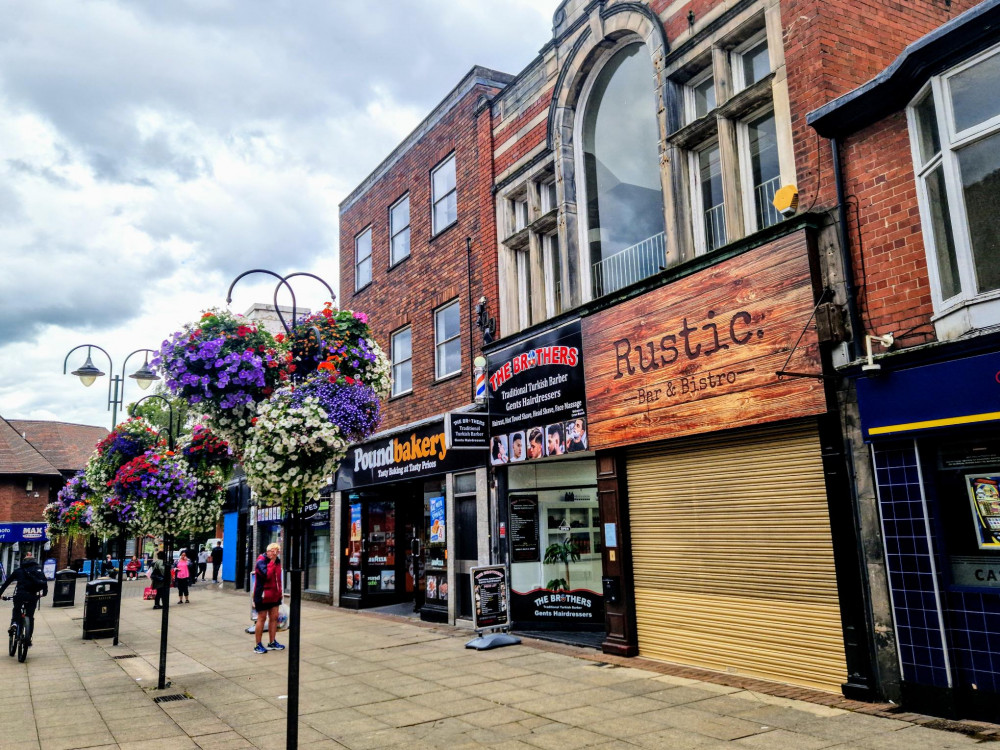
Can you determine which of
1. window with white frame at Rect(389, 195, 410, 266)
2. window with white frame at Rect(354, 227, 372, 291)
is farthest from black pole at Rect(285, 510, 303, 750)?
window with white frame at Rect(354, 227, 372, 291)

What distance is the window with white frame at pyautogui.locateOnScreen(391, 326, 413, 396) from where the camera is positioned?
18.2m

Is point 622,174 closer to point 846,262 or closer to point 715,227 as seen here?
point 715,227

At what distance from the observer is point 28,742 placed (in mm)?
7312

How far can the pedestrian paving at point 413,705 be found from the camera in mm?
6723

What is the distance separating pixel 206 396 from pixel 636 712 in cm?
550

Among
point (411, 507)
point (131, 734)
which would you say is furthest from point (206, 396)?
point (411, 507)

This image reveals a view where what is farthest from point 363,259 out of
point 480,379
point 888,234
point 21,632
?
point 888,234

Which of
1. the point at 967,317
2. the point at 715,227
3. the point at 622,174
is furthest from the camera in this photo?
the point at 622,174

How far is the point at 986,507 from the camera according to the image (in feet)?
22.0

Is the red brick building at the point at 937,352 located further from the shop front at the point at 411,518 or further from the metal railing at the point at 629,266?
the shop front at the point at 411,518

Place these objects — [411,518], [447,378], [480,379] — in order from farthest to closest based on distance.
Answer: [411,518] < [447,378] < [480,379]

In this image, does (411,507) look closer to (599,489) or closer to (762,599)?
(599,489)

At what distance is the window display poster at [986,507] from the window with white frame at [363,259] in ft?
53.1

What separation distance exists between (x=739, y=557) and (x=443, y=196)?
36.8 feet
